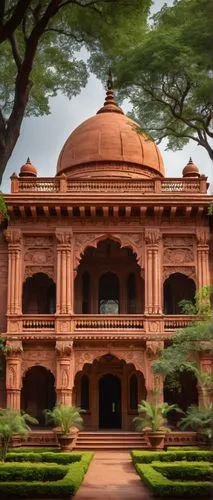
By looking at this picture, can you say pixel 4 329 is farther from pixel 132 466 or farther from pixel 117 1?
pixel 117 1

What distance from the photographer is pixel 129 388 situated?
28.0 m

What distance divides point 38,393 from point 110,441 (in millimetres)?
5239

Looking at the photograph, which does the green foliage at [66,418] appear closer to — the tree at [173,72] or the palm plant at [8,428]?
the palm plant at [8,428]

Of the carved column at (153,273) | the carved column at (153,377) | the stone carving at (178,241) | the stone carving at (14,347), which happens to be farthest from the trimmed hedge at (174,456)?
the stone carving at (178,241)

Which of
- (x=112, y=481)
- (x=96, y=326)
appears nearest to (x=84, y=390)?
(x=96, y=326)

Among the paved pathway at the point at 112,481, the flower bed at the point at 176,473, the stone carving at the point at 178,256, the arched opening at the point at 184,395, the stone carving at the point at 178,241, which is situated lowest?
the paved pathway at the point at 112,481

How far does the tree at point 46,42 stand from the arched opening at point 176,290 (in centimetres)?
1337

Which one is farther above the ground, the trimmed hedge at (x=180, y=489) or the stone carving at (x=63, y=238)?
the stone carving at (x=63, y=238)

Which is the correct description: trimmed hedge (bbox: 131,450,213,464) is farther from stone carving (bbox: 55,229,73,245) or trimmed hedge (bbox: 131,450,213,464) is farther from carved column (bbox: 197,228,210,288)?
stone carving (bbox: 55,229,73,245)

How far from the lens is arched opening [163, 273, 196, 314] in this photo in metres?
29.0

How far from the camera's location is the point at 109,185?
27.8 metres

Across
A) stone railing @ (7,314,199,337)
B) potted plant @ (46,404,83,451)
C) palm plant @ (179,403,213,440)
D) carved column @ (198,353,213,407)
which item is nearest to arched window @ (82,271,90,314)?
stone railing @ (7,314,199,337)

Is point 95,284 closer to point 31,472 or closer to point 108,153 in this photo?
point 108,153

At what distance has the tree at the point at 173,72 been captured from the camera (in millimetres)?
13281
